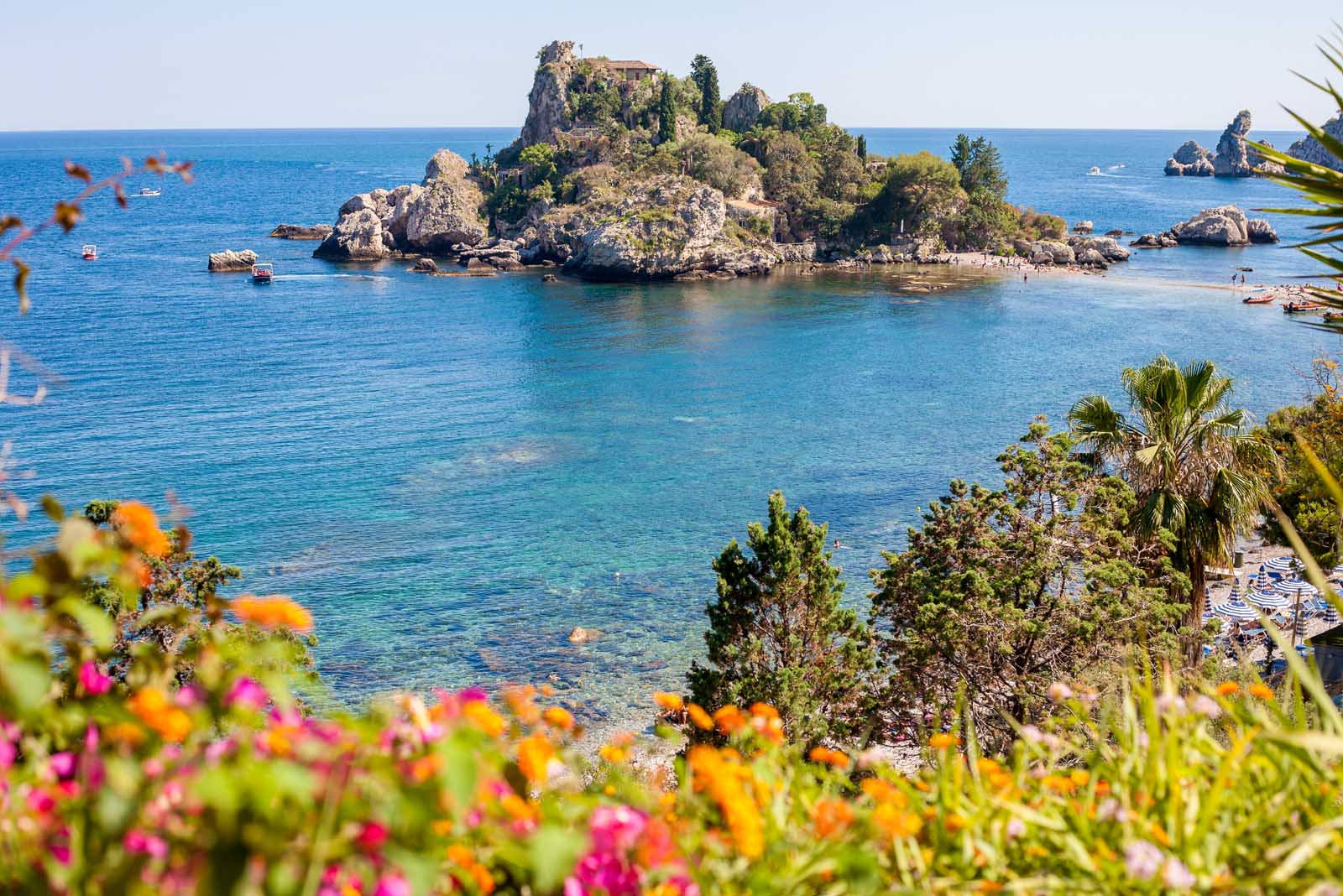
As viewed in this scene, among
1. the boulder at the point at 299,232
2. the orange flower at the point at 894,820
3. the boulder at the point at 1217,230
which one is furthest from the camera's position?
the boulder at the point at 299,232

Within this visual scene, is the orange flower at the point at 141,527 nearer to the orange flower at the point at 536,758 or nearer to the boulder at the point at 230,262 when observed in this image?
the orange flower at the point at 536,758

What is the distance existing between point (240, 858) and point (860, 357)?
64.9 metres

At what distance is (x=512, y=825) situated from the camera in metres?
3.64

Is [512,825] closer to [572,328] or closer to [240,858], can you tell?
[240,858]

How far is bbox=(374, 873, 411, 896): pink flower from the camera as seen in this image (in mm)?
2740

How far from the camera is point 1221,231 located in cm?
11588

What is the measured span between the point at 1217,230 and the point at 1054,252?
26.7 meters

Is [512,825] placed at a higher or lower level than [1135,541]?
higher

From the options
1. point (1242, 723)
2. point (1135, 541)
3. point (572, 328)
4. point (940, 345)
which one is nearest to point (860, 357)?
point (940, 345)

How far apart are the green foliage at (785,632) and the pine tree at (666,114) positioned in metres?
98.1

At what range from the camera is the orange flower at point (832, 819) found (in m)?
3.90

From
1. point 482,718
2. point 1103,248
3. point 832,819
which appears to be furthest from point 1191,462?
point 1103,248

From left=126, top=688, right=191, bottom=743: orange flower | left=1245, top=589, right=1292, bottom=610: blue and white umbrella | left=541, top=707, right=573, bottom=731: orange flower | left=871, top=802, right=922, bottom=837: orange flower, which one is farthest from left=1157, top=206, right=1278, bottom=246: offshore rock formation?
left=126, top=688, right=191, bottom=743: orange flower

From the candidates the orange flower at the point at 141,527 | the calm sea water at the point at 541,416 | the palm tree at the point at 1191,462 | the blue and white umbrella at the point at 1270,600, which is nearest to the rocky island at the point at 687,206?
the calm sea water at the point at 541,416
